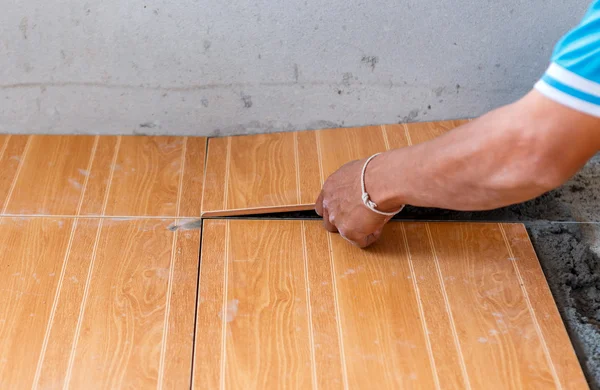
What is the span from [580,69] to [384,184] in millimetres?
714

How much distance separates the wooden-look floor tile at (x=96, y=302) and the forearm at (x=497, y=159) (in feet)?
2.46

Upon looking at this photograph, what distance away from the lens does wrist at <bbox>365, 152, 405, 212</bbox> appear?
1.66m

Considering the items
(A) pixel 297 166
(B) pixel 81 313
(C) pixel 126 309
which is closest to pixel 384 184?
(A) pixel 297 166

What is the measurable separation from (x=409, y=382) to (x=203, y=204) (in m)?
0.98

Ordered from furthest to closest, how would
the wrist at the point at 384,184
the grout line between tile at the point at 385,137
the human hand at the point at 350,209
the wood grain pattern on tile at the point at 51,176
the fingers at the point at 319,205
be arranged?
the grout line between tile at the point at 385,137
the wood grain pattern on tile at the point at 51,176
the fingers at the point at 319,205
the human hand at the point at 350,209
the wrist at the point at 384,184

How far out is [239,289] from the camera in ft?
6.34

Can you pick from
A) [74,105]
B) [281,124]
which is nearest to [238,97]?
[281,124]

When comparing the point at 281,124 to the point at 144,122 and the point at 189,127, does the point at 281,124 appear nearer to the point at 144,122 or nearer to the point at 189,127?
the point at 189,127

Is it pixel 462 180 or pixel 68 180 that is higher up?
pixel 462 180

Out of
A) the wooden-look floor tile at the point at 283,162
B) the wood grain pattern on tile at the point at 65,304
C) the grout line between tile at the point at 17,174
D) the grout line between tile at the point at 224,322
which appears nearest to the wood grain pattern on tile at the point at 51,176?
the grout line between tile at the point at 17,174

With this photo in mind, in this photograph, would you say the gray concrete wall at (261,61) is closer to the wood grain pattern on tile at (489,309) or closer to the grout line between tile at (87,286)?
the grout line between tile at (87,286)

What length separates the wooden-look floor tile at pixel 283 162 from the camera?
2.25 m

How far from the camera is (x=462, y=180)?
141 centimetres

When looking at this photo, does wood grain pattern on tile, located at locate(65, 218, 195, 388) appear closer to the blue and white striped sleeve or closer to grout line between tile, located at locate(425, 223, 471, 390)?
grout line between tile, located at locate(425, 223, 471, 390)
